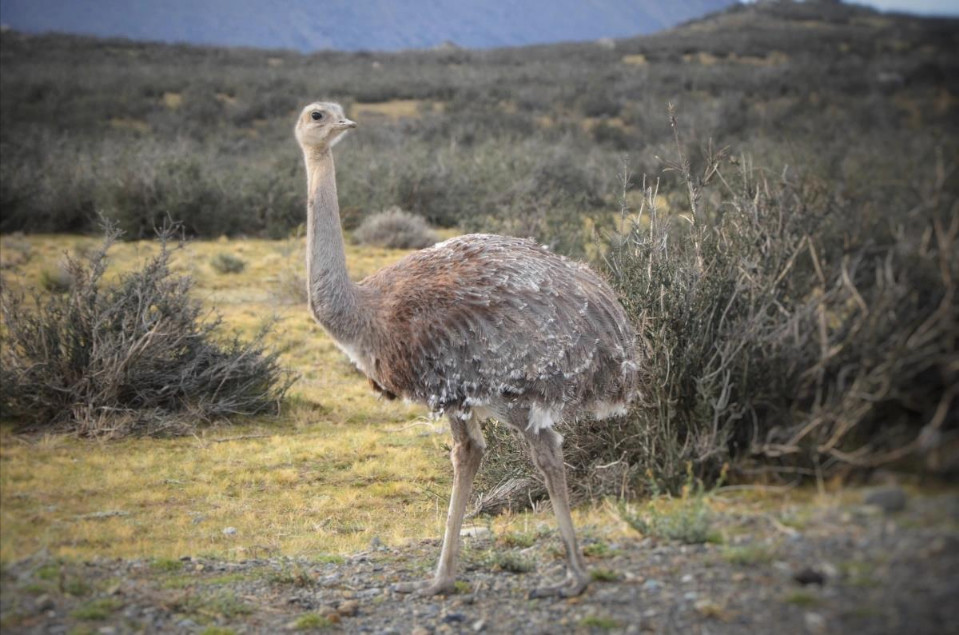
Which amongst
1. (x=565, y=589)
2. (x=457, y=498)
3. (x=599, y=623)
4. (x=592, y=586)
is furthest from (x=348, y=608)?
(x=599, y=623)

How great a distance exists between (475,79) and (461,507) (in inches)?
1491

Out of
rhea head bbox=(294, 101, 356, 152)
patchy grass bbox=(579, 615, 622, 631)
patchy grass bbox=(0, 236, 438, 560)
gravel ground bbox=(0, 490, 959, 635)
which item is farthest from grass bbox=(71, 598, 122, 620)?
rhea head bbox=(294, 101, 356, 152)

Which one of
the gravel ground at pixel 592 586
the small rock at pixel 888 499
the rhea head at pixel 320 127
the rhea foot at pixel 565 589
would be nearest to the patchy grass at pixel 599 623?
the gravel ground at pixel 592 586

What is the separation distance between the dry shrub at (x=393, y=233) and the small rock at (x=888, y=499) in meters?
13.3

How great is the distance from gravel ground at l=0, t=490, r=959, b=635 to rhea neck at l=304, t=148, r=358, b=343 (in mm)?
1390

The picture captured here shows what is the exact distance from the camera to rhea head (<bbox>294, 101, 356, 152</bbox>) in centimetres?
532

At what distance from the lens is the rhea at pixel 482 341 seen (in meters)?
4.70

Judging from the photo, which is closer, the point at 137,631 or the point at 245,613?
the point at 137,631

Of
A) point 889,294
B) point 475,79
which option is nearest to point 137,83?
point 475,79

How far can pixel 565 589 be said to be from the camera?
177 inches

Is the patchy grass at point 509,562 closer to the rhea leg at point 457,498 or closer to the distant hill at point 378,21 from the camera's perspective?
the rhea leg at point 457,498

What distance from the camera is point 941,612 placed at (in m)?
2.89

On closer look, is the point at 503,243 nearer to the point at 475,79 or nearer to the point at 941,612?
the point at 941,612

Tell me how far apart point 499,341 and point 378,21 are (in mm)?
61411
